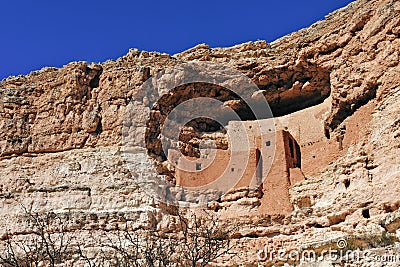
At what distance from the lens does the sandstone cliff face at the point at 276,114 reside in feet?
58.9

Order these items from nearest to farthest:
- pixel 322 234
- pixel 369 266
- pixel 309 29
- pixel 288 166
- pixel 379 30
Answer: pixel 369 266
pixel 322 234
pixel 379 30
pixel 288 166
pixel 309 29

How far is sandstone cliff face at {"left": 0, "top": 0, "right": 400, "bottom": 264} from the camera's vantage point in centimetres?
1794

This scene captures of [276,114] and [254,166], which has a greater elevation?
[276,114]

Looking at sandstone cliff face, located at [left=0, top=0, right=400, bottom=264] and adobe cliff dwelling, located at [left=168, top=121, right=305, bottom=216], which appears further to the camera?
adobe cliff dwelling, located at [left=168, top=121, right=305, bottom=216]

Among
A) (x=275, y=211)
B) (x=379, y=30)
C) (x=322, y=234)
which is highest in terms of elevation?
(x=379, y=30)

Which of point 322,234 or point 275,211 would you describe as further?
point 275,211

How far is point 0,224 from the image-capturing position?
2102 cm

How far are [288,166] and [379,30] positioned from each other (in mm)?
5203

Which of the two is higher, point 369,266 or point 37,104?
point 37,104

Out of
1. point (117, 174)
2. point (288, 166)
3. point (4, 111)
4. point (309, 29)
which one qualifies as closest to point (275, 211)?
point (288, 166)

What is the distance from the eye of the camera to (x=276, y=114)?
24.5m

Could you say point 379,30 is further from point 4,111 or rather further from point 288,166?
point 4,111

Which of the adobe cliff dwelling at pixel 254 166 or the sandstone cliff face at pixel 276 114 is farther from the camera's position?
the adobe cliff dwelling at pixel 254 166

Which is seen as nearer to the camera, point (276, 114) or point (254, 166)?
point (254, 166)
